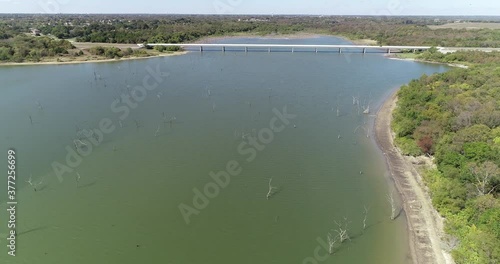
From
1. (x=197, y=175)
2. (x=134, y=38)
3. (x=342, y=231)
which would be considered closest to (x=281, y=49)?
(x=134, y=38)

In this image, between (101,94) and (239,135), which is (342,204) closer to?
(239,135)

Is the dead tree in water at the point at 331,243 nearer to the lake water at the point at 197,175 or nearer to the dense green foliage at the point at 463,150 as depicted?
the lake water at the point at 197,175

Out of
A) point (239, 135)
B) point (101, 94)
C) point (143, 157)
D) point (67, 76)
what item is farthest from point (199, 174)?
point (67, 76)

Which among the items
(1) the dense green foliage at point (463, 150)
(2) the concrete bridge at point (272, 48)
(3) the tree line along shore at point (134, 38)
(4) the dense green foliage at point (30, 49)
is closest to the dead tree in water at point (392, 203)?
(1) the dense green foliage at point (463, 150)

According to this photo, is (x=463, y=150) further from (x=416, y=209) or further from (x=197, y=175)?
(x=197, y=175)

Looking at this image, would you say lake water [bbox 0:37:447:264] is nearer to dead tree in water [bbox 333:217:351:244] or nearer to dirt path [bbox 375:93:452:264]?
dead tree in water [bbox 333:217:351:244]

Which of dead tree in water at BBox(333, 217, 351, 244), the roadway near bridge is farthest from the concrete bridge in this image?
dead tree in water at BBox(333, 217, 351, 244)
